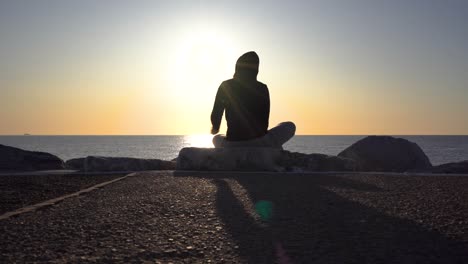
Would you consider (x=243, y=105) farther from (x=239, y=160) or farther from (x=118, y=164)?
Answer: (x=118, y=164)

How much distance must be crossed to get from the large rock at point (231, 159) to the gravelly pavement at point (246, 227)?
11.7ft

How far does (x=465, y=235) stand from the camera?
136 inches

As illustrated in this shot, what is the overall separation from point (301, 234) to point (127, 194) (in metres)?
3.20

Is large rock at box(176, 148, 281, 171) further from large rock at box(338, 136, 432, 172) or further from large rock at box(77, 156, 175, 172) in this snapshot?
large rock at box(338, 136, 432, 172)

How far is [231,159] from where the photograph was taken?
10.2 m

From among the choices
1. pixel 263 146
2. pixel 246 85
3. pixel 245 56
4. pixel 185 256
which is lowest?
pixel 185 256

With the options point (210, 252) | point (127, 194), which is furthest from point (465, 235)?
point (127, 194)

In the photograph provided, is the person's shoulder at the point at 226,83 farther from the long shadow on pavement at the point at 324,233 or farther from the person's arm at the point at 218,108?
the long shadow on pavement at the point at 324,233

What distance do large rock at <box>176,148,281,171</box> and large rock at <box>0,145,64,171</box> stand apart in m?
4.83

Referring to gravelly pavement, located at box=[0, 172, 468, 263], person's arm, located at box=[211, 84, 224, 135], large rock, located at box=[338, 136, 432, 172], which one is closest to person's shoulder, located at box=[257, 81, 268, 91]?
person's arm, located at box=[211, 84, 224, 135]

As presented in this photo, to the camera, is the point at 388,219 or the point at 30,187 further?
the point at 30,187

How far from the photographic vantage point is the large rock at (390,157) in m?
14.3

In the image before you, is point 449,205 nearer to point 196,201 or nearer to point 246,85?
point 196,201

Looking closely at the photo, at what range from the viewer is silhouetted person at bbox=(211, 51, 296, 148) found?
1045 centimetres
